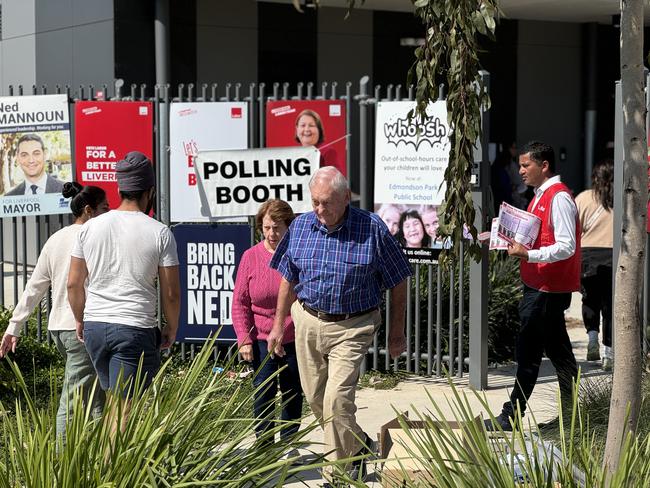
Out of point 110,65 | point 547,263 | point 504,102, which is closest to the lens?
point 547,263

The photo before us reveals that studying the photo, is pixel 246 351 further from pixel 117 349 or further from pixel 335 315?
pixel 117 349

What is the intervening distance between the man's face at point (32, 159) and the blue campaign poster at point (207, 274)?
1365 mm

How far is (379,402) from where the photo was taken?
8562 millimetres

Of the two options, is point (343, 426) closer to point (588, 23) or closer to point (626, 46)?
point (626, 46)

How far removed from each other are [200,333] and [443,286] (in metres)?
2.06

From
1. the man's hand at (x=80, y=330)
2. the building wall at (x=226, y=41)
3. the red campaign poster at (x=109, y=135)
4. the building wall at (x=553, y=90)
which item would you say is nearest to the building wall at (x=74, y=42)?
the building wall at (x=226, y=41)

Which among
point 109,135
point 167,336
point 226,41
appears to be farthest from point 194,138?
point 226,41

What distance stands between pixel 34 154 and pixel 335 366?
4.69 meters

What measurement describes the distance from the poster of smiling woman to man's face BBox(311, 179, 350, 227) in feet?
14.0

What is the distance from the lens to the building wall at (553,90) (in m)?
22.5

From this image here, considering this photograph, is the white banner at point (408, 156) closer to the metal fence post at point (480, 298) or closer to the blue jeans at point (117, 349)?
the metal fence post at point (480, 298)


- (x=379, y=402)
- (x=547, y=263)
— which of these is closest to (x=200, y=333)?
(x=379, y=402)

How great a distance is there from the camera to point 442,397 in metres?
8.72

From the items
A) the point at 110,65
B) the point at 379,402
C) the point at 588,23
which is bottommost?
the point at 379,402
